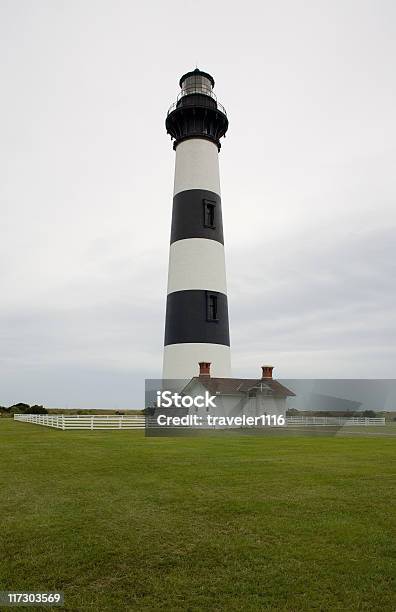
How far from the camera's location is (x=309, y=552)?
624 centimetres

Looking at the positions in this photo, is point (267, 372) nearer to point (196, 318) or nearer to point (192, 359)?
point (192, 359)

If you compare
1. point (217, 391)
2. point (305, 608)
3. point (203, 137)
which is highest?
point (203, 137)

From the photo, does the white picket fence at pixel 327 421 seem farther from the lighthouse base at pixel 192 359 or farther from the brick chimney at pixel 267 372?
the lighthouse base at pixel 192 359

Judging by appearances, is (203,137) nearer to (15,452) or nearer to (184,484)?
(15,452)

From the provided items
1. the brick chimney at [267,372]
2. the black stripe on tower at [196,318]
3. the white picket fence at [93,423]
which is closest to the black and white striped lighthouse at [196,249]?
the black stripe on tower at [196,318]

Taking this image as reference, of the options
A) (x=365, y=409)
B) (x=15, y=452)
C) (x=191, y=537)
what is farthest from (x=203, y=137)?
(x=365, y=409)

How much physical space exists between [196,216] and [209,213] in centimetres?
102

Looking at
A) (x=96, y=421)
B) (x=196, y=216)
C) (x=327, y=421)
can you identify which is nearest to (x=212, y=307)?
(x=196, y=216)

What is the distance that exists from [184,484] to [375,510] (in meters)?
3.99

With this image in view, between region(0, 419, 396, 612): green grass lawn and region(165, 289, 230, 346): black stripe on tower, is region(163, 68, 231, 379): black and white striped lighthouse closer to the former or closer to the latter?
region(165, 289, 230, 346): black stripe on tower

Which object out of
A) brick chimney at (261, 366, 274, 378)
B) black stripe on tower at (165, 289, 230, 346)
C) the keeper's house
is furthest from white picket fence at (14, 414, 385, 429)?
black stripe on tower at (165, 289, 230, 346)

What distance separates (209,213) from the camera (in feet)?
103

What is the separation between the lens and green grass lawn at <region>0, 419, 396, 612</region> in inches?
203

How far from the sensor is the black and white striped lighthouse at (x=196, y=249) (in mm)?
29484
